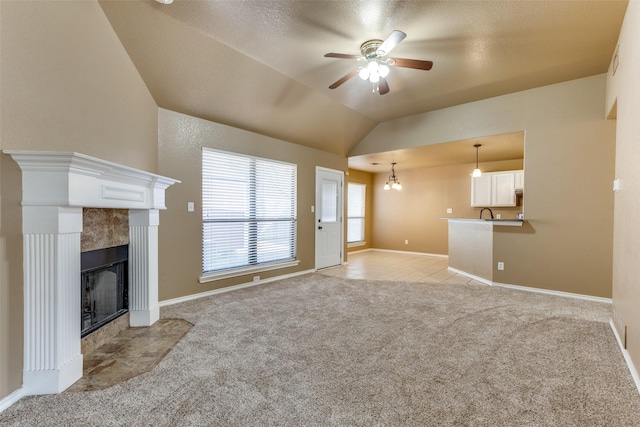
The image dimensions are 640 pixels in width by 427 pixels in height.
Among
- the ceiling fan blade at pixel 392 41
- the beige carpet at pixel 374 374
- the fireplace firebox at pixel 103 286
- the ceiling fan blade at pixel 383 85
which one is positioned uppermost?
the ceiling fan blade at pixel 392 41

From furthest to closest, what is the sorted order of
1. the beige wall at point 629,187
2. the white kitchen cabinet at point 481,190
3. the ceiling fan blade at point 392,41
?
the white kitchen cabinet at point 481,190 < the ceiling fan blade at point 392,41 < the beige wall at point 629,187

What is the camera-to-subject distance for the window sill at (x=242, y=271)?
13.4ft

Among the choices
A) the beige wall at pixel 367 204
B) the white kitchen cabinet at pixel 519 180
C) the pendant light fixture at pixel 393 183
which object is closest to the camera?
the white kitchen cabinet at pixel 519 180

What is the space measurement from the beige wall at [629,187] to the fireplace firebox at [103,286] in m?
4.16

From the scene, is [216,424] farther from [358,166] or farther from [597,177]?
[358,166]

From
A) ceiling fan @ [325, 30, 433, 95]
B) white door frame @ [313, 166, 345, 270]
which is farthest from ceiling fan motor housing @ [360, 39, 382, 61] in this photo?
white door frame @ [313, 166, 345, 270]

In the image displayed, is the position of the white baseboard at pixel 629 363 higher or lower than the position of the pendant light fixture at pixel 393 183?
lower

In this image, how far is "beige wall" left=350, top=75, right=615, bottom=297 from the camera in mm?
3791

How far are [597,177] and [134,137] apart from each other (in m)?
5.78

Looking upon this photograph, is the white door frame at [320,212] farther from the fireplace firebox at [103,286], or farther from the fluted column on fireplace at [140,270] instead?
the fireplace firebox at [103,286]

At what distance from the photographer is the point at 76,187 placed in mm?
1892

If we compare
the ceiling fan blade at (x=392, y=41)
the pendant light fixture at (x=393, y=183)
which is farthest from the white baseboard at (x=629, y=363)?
the pendant light fixture at (x=393, y=183)

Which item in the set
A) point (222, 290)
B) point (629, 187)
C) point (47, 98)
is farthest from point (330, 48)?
point (222, 290)

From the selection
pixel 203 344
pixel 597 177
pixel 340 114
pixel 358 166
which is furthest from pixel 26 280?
pixel 358 166
